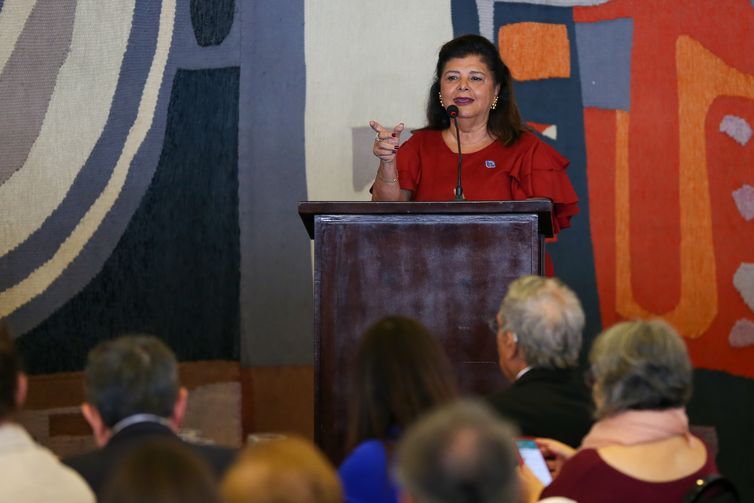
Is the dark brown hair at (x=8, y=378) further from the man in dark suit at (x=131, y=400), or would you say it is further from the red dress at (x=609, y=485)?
the red dress at (x=609, y=485)

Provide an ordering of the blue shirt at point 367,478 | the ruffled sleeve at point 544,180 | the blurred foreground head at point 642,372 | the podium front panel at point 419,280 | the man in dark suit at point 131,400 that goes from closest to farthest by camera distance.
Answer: the blue shirt at point 367,478 < the man in dark suit at point 131,400 < the blurred foreground head at point 642,372 < the podium front panel at point 419,280 < the ruffled sleeve at point 544,180

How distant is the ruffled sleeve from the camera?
413cm

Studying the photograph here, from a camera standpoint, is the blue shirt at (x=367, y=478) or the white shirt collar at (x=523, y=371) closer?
the blue shirt at (x=367, y=478)

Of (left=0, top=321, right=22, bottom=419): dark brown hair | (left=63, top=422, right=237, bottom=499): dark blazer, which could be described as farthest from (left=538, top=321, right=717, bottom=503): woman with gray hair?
(left=0, top=321, right=22, bottom=419): dark brown hair

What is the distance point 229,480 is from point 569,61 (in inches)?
162

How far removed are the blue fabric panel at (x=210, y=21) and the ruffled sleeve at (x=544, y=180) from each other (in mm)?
1841

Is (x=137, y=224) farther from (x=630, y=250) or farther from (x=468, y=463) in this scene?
(x=468, y=463)

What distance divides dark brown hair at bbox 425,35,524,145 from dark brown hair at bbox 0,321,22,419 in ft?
7.84

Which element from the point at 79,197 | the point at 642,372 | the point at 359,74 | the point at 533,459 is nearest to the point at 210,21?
the point at 359,74

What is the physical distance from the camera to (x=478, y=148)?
434cm

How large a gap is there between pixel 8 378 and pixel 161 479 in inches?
34.6

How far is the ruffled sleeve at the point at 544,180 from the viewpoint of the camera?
413 centimetres

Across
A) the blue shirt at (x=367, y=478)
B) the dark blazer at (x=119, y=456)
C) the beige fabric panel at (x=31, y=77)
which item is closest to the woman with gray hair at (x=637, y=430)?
the blue shirt at (x=367, y=478)

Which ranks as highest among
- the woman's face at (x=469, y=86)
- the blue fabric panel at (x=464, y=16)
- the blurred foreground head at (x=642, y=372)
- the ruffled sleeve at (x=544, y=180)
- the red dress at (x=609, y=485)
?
the blue fabric panel at (x=464, y=16)
